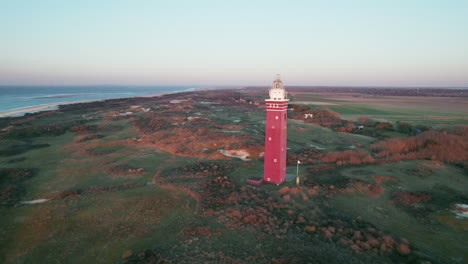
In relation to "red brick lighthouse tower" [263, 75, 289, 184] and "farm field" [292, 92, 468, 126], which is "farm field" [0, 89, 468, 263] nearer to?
"red brick lighthouse tower" [263, 75, 289, 184]

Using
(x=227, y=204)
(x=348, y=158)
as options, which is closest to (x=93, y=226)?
(x=227, y=204)

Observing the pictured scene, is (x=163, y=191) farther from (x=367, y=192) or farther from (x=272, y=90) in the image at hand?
(x=367, y=192)

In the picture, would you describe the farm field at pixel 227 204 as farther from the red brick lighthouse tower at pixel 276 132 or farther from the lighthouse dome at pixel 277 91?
the lighthouse dome at pixel 277 91

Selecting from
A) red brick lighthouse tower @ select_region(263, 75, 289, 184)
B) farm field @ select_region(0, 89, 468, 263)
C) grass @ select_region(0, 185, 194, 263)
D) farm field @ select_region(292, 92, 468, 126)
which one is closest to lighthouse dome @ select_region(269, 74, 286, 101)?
red brick lighthouse tower @ select_region(263, 75, 289, 184)

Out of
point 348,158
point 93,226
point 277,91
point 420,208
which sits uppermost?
point 277,91

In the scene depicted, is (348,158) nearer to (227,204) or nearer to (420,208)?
(420,208)

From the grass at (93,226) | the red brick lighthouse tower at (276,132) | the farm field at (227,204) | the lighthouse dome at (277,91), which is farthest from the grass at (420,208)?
the grass at (93,226)
